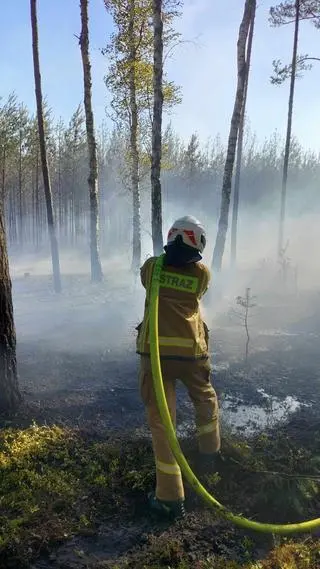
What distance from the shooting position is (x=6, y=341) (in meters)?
4.27

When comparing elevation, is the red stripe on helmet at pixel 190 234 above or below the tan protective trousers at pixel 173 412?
above

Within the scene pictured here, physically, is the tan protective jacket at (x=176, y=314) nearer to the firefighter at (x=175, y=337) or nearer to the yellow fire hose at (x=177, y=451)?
the firefighter at (x=175, y=337)

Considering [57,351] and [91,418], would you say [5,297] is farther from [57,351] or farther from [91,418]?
[57,351]

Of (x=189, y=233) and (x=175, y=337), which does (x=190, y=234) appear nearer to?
(x=189, y=233)

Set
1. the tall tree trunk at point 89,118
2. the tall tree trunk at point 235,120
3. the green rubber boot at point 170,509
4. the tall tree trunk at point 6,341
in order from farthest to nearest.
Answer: the tall tree trunk at point 89,118, the tall tree trunk at point 235,120, the tall tree trunk at point 6,341, the green rubber boot at point 170,509

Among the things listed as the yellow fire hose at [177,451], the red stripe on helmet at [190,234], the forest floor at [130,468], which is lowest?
the forest floor at [130,468]

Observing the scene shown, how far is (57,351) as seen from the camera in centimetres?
789

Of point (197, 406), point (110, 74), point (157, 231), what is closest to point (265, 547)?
point (197, 406)

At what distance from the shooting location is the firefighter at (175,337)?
3.17m

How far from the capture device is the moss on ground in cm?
271

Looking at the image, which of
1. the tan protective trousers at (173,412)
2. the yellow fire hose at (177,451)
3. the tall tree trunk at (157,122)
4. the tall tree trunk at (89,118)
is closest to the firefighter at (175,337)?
the tan protective trousers at (173,412)

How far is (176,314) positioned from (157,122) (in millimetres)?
9178

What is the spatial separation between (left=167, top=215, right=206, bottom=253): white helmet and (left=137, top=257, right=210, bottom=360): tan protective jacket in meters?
0.19

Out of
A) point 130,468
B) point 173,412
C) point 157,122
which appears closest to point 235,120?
point 157,122
